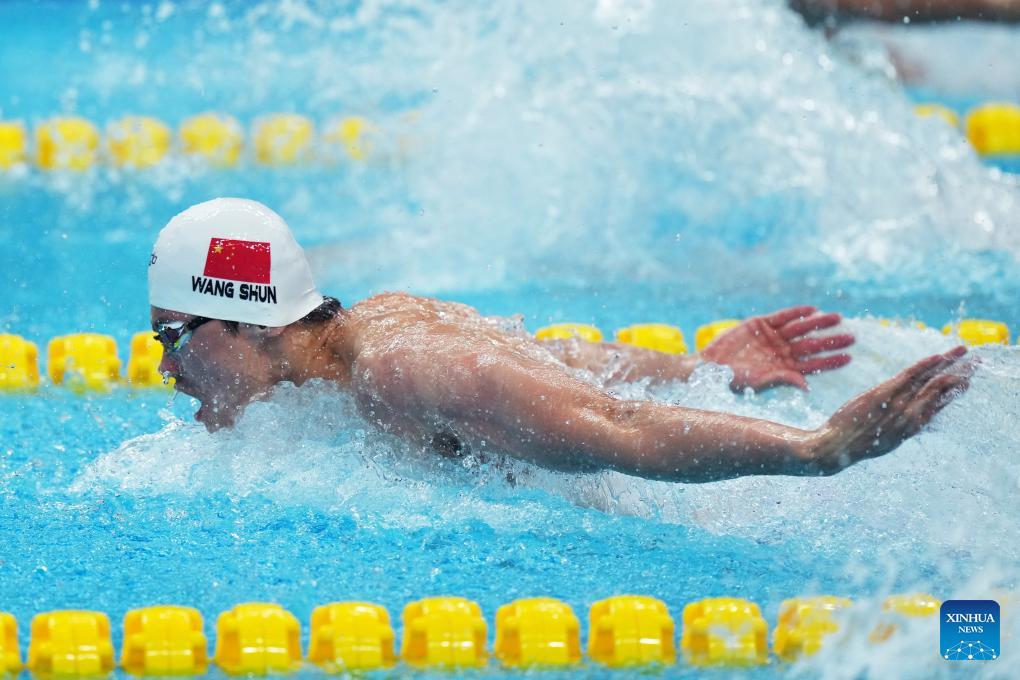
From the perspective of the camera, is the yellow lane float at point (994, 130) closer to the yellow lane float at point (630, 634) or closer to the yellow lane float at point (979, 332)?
the yellow lane float at point (979, 332)

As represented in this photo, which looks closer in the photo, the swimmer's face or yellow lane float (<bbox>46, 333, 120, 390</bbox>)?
the swimmer's face

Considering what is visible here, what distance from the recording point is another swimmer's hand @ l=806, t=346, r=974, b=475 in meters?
1.99

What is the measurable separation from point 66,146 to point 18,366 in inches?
98.4

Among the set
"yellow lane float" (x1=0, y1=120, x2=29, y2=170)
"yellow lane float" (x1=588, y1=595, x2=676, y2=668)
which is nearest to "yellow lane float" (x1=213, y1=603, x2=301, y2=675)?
"yellow lane float" (x1=588, y1=595, x2=676, y2=668)

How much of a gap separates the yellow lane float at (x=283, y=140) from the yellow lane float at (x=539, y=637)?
4039 mm

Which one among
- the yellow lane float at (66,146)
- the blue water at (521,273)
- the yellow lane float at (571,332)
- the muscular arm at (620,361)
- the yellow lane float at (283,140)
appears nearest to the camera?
the blue water at (521,273)

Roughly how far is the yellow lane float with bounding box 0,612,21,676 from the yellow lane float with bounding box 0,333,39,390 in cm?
152

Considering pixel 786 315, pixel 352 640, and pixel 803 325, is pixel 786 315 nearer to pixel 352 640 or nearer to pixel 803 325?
pixel 803 325

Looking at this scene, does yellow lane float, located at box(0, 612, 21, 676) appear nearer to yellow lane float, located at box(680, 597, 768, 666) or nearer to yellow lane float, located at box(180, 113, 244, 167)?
yellow lane float, located at box(680, 597, 768, 666)

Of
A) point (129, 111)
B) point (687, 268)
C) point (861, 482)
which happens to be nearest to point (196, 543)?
point (861, 482)

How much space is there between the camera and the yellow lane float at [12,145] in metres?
5.77

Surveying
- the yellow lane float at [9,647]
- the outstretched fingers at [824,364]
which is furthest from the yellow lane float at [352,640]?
the outstretched fingers at [824,364]

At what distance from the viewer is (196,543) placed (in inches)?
100

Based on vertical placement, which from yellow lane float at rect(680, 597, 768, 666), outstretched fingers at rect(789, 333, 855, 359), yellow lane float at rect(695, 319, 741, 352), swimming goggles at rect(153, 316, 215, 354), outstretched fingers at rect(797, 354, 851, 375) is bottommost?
yellow lane float at rect(680, 597, 768, 666)
